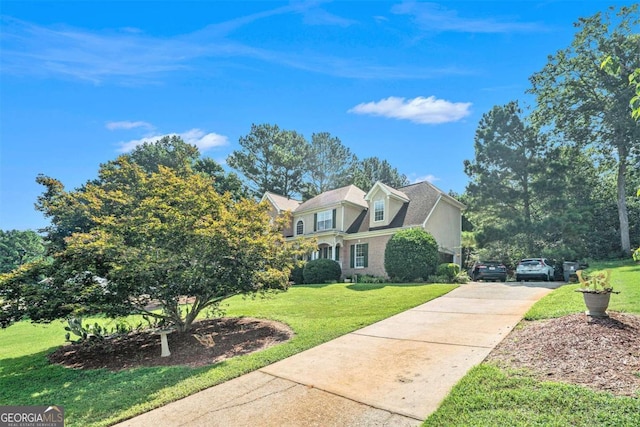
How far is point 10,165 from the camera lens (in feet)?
39.0

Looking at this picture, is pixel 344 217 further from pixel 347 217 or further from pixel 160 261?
pixel 160 261

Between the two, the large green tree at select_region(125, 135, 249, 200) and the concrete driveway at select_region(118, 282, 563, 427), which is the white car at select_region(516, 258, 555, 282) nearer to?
the concrete driveway at select_region(118, 282, 563, 427)

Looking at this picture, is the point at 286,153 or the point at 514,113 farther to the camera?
the point at 286,153

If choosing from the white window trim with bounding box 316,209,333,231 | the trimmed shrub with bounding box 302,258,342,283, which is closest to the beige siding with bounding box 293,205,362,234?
the white window trim with bounding box 316,209,333,231

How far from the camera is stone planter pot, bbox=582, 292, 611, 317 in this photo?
20.3ft

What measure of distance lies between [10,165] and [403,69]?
Result: 534 inches

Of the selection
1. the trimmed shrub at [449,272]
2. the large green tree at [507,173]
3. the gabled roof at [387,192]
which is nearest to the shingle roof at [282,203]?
the gabled roof at [387,192]

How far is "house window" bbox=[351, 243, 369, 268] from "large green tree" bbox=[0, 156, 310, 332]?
48.3 feet

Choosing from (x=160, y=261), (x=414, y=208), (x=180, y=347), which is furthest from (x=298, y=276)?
(x=160, y=261)

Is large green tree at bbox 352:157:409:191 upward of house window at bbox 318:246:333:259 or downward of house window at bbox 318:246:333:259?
upward

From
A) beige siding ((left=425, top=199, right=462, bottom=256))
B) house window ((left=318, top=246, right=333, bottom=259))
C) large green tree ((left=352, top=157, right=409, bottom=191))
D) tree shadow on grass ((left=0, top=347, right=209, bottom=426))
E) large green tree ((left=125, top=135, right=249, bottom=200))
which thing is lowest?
tree shadow on grass ((left=0, top=347, right=209, bottom=426))

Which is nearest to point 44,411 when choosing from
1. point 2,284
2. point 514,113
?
point 2,284

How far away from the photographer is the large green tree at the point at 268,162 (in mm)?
44125

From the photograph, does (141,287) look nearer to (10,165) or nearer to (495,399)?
(495,399)
